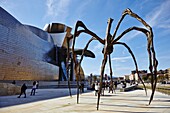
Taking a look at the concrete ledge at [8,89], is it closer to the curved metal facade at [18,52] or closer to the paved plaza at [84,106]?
the paved plaza at [84,106]

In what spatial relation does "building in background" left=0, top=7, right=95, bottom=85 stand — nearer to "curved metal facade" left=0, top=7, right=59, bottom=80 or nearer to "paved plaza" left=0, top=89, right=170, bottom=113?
"curved metal facade" left=0, top=7, right=59, bottom=80

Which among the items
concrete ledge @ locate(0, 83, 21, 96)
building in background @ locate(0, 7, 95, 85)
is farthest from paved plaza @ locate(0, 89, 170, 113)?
building in background @ locate(0, 7, 95, 85)

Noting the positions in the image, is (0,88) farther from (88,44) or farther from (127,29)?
(127,29)

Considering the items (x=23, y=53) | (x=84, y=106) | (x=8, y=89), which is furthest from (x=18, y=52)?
(x=84, y=106)

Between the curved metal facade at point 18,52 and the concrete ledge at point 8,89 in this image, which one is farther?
the curved metal facade at point 18,52

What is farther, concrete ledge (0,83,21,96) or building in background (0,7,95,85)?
building in background (0,7,95,85)

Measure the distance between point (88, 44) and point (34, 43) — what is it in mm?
40443

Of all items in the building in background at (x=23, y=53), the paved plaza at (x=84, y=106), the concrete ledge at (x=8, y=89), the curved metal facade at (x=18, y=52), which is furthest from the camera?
the building in background at (x=23, y=53)

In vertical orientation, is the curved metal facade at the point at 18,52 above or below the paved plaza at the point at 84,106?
Result: above

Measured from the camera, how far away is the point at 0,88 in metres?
17.8

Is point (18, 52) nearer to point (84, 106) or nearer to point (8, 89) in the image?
point (8, 89)

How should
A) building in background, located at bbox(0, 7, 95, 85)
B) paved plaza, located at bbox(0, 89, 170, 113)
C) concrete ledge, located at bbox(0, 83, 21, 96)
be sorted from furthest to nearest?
building in background, located at bbox(0, 7, 95, 85)
concrete ledge, located at bbox(0, 83, 21, 96)
paved plaza, located at bbox(0, 89, 170, 113)

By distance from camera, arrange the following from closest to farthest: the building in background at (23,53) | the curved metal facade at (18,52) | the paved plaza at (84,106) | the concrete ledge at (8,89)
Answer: the paved plaza at (84,106), the concrete ledge at (8,89), the curved metal facade at (18,52), the building in background at (23,53)

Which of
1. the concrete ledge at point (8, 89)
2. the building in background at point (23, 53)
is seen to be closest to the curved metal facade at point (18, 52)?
the building in background at point (23, 53)
